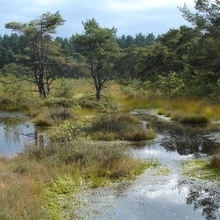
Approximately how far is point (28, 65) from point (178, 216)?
2337cm

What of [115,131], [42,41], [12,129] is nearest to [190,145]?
[115,131]

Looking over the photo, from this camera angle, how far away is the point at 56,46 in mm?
27703

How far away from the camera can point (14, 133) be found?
1486 centimetres

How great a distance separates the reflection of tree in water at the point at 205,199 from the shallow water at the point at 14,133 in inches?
208

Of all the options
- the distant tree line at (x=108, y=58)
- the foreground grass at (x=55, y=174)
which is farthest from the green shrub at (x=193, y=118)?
the foreground grass at (x=55, y=174)

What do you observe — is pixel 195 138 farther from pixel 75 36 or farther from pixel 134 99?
pixel 75 36

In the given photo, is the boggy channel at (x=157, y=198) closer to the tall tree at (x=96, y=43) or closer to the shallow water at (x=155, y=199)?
the shallow water at (x=155, y=199)

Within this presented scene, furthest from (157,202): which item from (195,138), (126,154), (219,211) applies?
(195,138)

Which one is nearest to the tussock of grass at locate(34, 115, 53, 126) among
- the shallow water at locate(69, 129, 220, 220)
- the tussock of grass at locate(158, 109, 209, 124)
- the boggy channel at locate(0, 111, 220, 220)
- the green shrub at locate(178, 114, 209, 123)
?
the boggy channel at locate(0, 111, 220, 220)

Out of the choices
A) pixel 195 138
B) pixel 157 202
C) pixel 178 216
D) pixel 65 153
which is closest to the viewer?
pixel 178 216

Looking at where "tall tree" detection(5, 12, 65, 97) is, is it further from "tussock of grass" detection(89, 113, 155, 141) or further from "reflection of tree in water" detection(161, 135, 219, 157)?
"reflection of tree in water" detection(161, 135, 219, 157)

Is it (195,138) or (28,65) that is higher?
(28,65)

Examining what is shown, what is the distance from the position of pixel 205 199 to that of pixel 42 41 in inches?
852

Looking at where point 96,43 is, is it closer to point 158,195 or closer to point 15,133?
→ point 15,133
